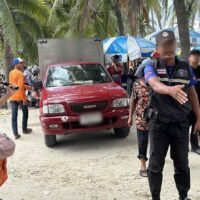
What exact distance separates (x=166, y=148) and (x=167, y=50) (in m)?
1.01

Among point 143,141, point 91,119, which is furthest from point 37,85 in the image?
point 143,141

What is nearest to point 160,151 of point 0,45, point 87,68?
point 87,68

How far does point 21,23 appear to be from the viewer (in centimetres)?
2019

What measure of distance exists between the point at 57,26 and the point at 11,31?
10.8 meters

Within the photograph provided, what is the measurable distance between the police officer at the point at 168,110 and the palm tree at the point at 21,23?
11361 mm

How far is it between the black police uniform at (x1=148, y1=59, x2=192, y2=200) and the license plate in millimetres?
3758

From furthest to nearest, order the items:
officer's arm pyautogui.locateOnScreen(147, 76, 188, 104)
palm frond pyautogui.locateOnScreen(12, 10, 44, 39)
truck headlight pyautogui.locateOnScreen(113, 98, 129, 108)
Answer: palm frond pyautogui.locateOnScreen(12, 10, 44, 39) → truck headlight pyautogui.locateOnScreen(113, 98, 129, 108) → officer's arm pyautogui.locateOnScreen(147, 76, 188, 104)

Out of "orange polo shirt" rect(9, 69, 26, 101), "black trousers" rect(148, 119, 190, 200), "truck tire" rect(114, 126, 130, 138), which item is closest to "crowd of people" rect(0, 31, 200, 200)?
"black trousers" rect(148, 119, 190, 200)

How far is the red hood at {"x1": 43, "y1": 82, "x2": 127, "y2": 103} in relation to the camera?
815 cm

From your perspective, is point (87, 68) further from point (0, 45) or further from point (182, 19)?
point (0, 45)

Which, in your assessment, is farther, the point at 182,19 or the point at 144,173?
the point at 182,19

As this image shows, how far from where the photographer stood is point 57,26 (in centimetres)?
2573

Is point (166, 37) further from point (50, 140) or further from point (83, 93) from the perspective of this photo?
point (50, 140)

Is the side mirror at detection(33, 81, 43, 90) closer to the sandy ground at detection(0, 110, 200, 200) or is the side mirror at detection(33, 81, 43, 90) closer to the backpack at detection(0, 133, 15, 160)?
the sandy ground at detection(0, 110, 200, 200)
